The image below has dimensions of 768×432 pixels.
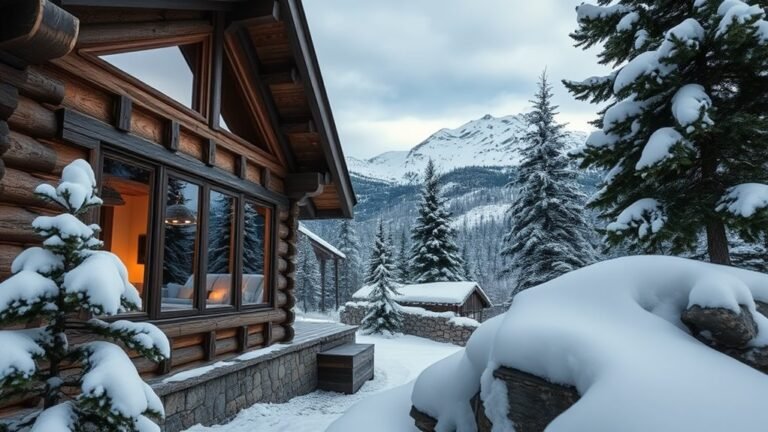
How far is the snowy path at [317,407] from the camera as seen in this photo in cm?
552

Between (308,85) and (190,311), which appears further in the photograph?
(308,85)

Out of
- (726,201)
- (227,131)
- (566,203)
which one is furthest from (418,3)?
(726,201)

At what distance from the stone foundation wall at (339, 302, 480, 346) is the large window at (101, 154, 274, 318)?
37.8 ft

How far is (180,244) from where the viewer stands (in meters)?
5.44

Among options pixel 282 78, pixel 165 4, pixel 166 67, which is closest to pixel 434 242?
pixel 282 78

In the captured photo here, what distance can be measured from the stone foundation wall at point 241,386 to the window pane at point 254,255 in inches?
34.8

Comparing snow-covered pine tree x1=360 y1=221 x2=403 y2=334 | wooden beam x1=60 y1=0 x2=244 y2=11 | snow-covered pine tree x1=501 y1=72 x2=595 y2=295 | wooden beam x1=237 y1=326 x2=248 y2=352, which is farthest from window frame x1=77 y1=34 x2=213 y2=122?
snow-covered pine tree x1=360 y1=221 x2=403 y2=334

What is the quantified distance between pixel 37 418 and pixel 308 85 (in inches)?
212

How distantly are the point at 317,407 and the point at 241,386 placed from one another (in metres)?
1.44

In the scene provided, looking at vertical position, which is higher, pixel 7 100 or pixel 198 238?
pixel 7 100

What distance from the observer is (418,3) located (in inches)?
572

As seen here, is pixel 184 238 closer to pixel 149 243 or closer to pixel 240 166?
pixel 149 243

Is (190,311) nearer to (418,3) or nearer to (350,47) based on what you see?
(418,3)

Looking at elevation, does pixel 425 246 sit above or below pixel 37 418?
above
